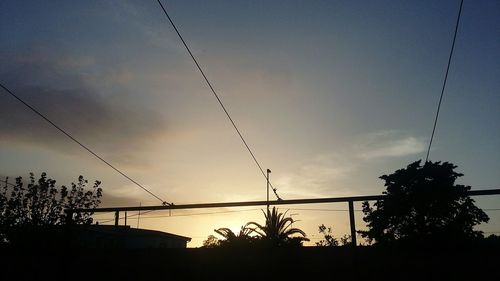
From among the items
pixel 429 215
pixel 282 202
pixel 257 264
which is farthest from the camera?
pixel 429 215

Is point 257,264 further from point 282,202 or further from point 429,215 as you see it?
point 429,215

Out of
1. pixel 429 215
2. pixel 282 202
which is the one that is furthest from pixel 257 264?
pixel 429 215

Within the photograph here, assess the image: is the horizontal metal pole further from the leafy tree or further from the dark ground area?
the leafy tree

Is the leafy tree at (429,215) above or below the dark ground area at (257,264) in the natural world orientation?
above

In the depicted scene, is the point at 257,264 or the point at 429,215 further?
the point at 429,215

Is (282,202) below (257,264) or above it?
above

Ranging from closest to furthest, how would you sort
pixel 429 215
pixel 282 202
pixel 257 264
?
pixel 282 202 → pixel 257 264 → pixel 429 215

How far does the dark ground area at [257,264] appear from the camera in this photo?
4.81m

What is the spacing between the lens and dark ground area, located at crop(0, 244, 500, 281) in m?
4.81

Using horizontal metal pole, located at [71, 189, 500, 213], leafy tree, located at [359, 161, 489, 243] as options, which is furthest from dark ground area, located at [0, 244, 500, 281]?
leafy tree, located at [359, 161, 489, 243]

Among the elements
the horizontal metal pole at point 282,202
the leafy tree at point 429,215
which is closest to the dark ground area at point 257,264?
the horizontal metal pole at point 282,202

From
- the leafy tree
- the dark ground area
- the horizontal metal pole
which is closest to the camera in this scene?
the dark ground area

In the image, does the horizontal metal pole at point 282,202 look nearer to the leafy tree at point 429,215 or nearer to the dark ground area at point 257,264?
the dark ground area at point 257,264

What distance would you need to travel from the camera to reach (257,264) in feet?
17.9
